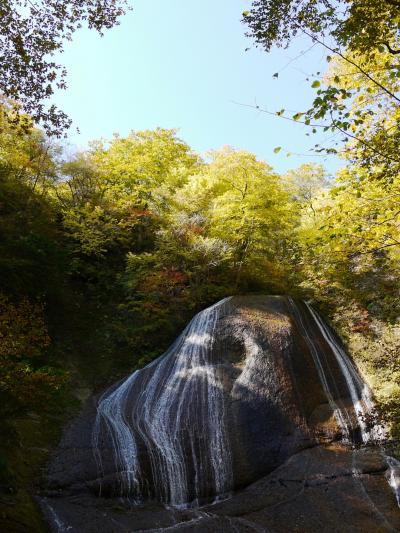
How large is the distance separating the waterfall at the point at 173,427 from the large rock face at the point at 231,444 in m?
0.03

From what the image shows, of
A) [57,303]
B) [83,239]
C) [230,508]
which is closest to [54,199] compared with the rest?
[83,239]

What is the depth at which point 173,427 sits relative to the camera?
1020cm

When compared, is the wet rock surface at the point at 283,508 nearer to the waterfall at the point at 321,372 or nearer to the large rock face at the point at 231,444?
the large rock face at the point at 231,444

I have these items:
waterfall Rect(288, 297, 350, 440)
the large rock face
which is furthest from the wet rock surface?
waterfall Rect(288, 297, 350, 440)

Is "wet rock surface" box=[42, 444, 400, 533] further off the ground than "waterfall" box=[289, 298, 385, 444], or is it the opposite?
"waterfall" box=[289, 298, 385, 444]

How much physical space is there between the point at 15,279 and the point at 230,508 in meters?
9.82

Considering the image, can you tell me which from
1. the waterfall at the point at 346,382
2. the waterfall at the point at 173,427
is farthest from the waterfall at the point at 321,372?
the waterfall at the point at 173,427

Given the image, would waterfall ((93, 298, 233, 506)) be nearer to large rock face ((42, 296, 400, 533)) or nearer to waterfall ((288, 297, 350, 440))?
large rock face ((42, 296, 400, 533))

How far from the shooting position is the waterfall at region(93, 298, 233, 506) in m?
9.08

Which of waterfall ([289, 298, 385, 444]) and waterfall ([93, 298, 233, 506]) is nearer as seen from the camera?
waterfall ([93, 298, 233, 506])

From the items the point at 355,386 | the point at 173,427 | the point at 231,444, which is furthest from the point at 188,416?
the point at 355,386

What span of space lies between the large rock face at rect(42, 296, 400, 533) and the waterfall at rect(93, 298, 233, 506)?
29mm

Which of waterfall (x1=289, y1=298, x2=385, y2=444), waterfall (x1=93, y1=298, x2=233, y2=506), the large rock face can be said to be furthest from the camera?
waterfall (x1=289, y1=298, x2=385, y2=444)

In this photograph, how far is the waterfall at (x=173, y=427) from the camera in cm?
908
